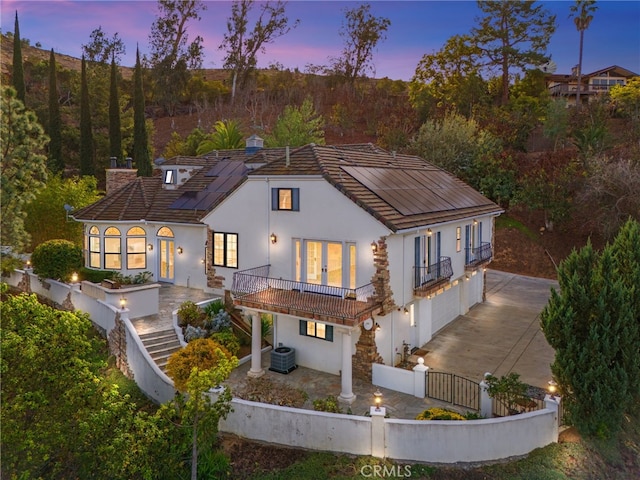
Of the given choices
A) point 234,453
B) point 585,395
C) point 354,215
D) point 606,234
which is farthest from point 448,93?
point 234,453

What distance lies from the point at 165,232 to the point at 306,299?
11.9m

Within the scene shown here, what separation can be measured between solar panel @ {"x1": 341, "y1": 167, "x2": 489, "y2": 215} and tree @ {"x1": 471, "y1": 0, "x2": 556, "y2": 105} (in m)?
29.6

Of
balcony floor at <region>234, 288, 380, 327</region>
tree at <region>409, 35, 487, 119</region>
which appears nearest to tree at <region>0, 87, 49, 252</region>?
balcony floor at <region>234, 288, 380, 327</region>

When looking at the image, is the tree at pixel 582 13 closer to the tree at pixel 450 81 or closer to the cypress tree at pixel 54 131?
the tree at pixel 450 81

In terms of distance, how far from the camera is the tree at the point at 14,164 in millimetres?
11953

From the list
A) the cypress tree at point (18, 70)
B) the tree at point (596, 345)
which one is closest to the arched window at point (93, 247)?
the tree at point (596, 345)

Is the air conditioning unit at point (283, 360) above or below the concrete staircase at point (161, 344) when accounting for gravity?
below

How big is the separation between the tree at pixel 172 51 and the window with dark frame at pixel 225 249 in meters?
53.4

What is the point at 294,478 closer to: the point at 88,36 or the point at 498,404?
the point at 498,404

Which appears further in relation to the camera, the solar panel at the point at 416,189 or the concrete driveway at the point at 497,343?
the solar panel at the point at 416,189

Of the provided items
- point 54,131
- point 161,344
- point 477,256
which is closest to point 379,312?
point 161,344

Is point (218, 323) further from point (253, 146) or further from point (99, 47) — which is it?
point (99, 47)

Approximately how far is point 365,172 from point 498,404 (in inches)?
381

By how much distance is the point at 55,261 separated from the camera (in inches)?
858
